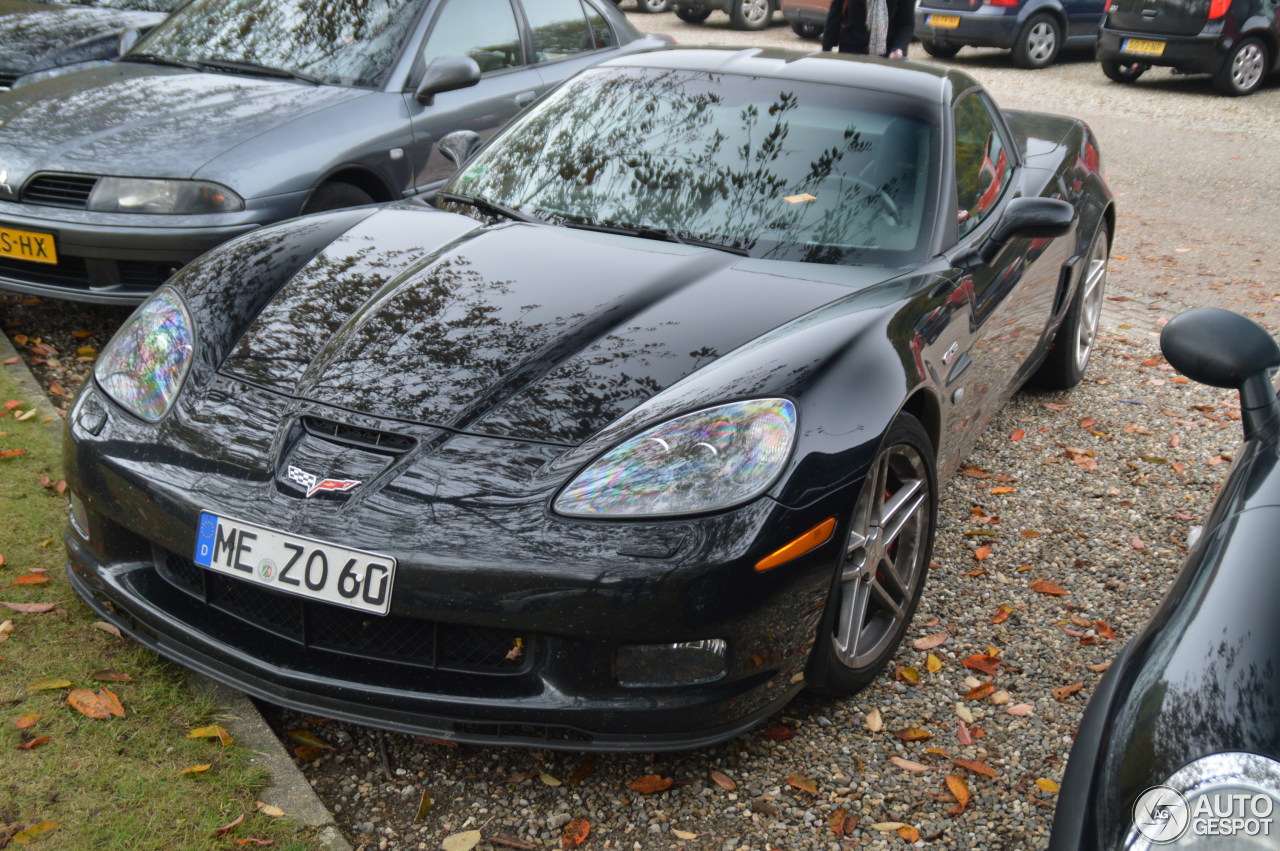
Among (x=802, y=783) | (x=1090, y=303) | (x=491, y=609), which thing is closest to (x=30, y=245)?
(x=491, y=609)

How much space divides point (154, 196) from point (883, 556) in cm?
320

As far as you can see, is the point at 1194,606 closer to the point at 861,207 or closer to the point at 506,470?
the point at 506,470

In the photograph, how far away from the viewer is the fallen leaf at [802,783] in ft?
8.65

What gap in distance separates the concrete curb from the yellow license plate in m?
2.43

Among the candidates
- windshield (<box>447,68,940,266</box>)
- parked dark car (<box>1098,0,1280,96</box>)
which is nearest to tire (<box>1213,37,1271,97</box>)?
parked dark car (<box>1098,0,1280,96</box>)

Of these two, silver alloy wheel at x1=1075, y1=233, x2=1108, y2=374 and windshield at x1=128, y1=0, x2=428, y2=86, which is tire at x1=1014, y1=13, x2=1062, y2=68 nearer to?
silver alloy wheel at x1=1075, y1=233, x2=1108, y2=374

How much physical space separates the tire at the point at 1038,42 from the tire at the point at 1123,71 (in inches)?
36.2

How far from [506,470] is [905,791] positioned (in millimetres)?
1153

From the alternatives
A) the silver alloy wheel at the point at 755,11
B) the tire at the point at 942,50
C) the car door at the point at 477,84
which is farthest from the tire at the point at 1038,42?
the car door at the point at 477,84

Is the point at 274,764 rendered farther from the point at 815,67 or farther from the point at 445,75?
the point at 445,75

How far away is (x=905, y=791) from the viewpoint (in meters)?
2.66

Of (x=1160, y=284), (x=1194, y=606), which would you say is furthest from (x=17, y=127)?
(x=1160, y=284)

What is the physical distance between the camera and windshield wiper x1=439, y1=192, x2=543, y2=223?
11.7ft

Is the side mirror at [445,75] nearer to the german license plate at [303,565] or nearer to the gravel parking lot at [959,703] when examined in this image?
the gravel parking lot at [959,703]
